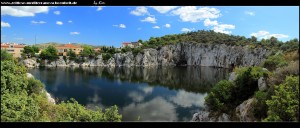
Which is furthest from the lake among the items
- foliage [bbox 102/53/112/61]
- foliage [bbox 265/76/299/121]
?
foliage [bbox 102/53/112/61]

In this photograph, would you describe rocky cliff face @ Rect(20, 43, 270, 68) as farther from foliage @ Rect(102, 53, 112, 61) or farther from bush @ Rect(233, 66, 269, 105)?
bush @ Rect(233, 66, 269, 105)

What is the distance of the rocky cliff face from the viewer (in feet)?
164

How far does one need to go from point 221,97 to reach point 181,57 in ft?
147

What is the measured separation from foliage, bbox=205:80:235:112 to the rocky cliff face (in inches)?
1424

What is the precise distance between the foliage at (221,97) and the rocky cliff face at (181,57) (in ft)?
119

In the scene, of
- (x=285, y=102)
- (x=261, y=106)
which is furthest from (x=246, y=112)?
(x=285, y=102)

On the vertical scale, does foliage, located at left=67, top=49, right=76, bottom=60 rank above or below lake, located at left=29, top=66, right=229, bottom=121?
above

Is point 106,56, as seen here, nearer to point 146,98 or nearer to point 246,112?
point 146,98

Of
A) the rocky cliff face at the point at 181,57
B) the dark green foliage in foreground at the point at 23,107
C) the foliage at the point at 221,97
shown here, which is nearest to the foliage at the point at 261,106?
the foliage at the point at 221,97

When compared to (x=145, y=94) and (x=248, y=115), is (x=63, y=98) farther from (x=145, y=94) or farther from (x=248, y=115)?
(x=248, y=115)

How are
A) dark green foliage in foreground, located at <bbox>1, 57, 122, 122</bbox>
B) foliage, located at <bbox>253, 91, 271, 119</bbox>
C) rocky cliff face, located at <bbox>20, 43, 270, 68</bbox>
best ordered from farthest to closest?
rocky cliff face, located at <bbox>20, 43, 270, 68</bbox> < foliage, located at <bbox>253, 91, 271, 119</bbox> < dark green foliage in foreground, located at <bbox>1, 57, 122, 122</bbox>

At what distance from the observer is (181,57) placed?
5725 cm

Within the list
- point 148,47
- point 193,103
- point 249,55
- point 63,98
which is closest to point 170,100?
point 193,103

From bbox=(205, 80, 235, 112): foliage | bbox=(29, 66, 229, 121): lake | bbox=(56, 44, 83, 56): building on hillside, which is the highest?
bbox=(56, 44, 83, 56): building on hillside
